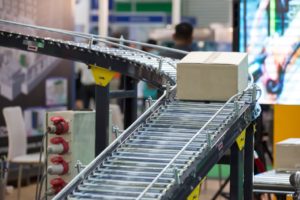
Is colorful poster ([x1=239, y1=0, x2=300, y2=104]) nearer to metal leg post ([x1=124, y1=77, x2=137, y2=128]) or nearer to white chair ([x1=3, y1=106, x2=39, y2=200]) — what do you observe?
metal leg post ([x1=124, y1=77, x2=137, y2=128])

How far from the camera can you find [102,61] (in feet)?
20.6

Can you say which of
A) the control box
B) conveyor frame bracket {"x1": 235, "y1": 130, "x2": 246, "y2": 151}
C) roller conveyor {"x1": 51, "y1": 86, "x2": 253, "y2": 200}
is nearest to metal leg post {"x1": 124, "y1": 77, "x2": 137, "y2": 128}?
the control box

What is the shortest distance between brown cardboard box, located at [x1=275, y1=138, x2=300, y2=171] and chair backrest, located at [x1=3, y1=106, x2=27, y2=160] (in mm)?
3418

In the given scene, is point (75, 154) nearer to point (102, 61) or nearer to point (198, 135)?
point (102, 61)

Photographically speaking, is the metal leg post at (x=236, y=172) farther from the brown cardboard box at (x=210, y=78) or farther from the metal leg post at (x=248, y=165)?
the brown cardboard box at (x=210, y=78)

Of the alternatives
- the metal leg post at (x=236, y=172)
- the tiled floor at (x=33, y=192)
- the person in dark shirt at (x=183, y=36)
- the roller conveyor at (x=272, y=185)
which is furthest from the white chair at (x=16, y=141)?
the metal leg post at (x=236, y=172)

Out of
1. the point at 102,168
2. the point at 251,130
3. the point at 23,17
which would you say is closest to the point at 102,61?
the point at 251,130

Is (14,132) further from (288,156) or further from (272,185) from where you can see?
(272,185)

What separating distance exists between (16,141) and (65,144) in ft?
5.53

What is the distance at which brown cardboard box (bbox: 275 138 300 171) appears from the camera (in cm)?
574

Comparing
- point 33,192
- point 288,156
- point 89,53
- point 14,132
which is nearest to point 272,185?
point 288,156

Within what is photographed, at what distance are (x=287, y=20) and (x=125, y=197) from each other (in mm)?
4035

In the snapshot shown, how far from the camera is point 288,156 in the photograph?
18.9 ft

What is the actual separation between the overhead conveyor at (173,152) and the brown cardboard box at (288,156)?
2.15 feet
